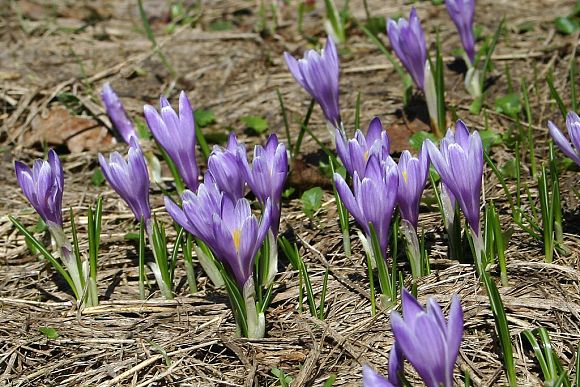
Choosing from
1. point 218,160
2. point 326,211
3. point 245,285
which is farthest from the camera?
point 326,211

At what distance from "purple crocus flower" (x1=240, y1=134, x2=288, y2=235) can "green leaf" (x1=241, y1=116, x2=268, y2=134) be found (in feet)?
4.04

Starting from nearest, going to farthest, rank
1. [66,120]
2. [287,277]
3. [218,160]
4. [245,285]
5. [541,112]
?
[245,285] < [218,160] < [287,277] < [541,112] < [66,120]

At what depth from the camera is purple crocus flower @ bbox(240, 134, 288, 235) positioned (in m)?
2.48

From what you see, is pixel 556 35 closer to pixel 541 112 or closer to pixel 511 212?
pixel 541 112

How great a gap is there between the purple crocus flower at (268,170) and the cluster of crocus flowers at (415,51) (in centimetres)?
97

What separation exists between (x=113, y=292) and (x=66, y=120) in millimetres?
1460

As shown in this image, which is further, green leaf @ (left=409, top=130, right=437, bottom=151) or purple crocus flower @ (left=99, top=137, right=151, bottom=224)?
green leaf @ (left=409, top=130, right=437, bottom=151)

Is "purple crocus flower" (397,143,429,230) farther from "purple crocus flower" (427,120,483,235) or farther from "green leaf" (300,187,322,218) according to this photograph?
"green leaf" (300,187,322,218)

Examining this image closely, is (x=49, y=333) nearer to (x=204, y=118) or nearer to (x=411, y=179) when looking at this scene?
(x=411, y=179)

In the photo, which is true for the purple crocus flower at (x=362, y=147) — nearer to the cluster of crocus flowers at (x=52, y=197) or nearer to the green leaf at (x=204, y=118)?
the cluster of crocus flowers at (x=52, y=197)

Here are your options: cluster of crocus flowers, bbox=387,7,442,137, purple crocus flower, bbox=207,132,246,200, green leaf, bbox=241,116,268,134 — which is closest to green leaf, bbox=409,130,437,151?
cluster of crocus flowers, bbox=387,7,442,137

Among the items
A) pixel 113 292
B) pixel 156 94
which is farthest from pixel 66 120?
pixel 113 292

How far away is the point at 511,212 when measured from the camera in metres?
2.86


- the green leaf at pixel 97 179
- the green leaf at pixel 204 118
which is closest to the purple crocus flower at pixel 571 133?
the green leaf at pixel 204 118
